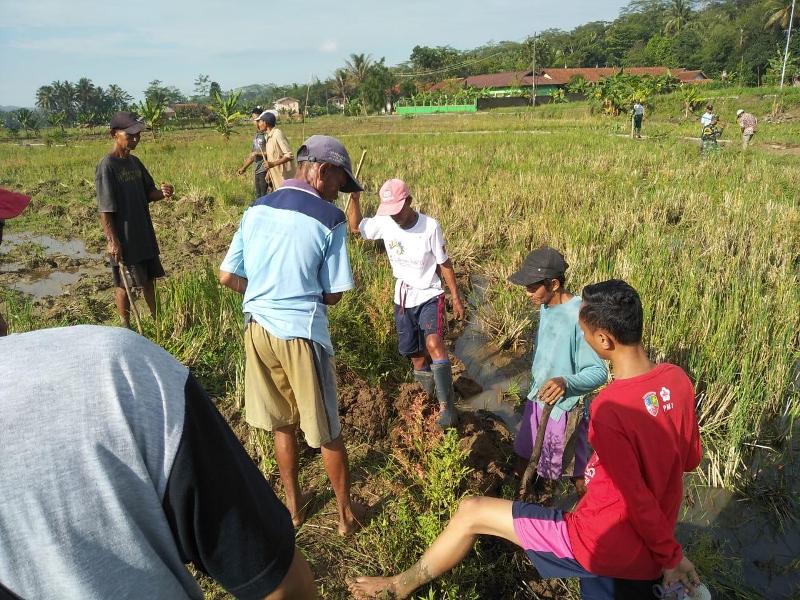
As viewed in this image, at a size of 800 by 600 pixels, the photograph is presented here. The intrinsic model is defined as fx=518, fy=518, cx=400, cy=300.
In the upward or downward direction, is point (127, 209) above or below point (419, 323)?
above

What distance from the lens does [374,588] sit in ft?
6.83

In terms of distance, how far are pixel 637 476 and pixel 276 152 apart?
6543 millimetres

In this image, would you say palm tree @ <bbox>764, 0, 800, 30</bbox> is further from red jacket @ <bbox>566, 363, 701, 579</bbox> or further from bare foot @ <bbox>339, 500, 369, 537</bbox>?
bare foot @ <bbox>339, 500, 369, 537</bbox>

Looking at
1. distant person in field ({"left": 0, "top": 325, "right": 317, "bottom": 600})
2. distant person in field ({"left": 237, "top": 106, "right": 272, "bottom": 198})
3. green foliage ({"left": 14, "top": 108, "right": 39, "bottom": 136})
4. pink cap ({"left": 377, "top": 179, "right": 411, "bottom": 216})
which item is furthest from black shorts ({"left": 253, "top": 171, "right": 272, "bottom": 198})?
green foliage ({"left": 14, "top": 108, "right": 39, "bottom": 136})

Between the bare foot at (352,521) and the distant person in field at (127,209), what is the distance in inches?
106

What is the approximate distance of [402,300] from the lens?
3410 millimetres

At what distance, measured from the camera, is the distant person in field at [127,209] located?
389cm

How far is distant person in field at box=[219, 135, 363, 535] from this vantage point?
2172 millimetres

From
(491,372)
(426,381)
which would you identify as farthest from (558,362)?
(491,372)

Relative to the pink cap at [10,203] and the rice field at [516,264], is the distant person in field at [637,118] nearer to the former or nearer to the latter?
the rice field at [516,264]

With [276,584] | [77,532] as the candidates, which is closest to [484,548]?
[276,584]

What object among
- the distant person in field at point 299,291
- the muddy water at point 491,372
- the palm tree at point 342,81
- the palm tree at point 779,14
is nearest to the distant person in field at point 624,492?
the distant person in field at point 299,291

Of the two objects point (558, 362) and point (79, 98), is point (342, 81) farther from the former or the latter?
point (79, 98)

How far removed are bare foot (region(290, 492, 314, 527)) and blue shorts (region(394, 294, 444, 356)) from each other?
1165 millimetres
